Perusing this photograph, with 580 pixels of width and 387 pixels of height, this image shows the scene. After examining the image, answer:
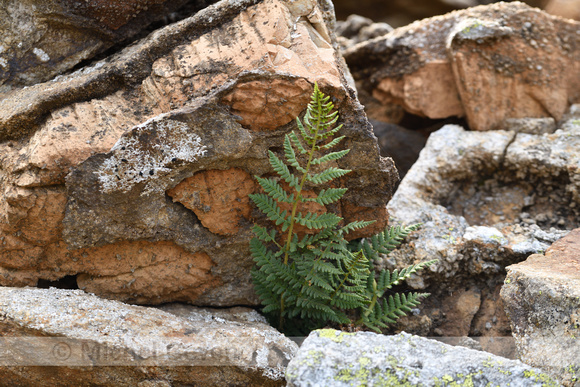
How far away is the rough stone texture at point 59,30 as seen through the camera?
9.36 feet

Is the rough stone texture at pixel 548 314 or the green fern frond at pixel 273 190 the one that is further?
the green fern frond at pixel 273 190

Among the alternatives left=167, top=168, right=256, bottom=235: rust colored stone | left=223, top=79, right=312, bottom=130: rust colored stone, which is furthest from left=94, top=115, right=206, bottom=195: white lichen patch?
left=223, top=79, right=312, bottom=130: rust colored stone

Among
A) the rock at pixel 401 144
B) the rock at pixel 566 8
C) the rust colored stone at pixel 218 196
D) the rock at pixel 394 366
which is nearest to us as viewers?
the rock at pixel 394 366

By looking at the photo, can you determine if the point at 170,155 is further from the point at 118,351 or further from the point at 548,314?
the point at 548,314

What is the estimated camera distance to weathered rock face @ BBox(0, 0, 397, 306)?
251cm

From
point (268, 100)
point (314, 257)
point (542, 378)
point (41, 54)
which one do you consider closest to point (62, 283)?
point (41, 54)

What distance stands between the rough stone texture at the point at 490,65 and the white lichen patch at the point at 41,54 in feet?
8.39

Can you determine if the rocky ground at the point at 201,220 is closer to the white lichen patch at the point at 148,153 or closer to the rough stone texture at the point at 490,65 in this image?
the white lichen patch at the point at 148,153

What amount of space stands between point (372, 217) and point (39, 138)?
1.82m

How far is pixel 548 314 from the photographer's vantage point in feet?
7.42

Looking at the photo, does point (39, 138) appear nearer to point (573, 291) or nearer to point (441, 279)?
point (441, 279)

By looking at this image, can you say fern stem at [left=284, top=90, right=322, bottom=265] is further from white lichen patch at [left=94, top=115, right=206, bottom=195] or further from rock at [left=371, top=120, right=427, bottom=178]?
rock at [left=371, top=120, right=427, bottom=178]

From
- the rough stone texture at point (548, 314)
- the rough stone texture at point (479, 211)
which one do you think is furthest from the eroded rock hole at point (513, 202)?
the rough stone texture at point (548, 314)

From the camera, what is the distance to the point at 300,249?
2.75 m
